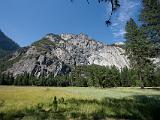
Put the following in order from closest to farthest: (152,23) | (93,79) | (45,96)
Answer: (45,96) < (152,23) < (93,79)

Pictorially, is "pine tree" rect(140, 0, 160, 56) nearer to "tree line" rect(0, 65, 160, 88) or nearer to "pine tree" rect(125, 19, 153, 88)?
"pine tree" rect(125, 19, 153, 88)

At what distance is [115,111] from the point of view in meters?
13.7

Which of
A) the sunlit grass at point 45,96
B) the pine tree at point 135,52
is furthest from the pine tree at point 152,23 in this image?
the pine tree at point 135,52

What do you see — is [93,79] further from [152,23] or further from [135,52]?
[152,23]

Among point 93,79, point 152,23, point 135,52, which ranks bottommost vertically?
point 93,79

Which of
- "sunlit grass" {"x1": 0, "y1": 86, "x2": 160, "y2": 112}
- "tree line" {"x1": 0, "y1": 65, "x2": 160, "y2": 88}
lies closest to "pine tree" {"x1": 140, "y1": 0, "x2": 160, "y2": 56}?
"sunlit grass" {"x1": 0, "y1": 86, "x2": 160, "y2": 112}

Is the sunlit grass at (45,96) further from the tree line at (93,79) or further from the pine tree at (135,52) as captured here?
the tree line at (93,79)

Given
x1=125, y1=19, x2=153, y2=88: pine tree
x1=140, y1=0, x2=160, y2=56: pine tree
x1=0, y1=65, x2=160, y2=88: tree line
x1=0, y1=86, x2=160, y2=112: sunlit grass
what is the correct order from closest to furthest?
x1=0, y1=86, x2=160, y2=112: sunlit grass → x1=140, y1=0, x2=160, y2=56: pine tree → x1=125, y1=19, x2=153, y2=88: pine tree → x1=0, y1=65, x2=160, y2=88: tree line

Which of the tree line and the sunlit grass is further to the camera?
the tree line

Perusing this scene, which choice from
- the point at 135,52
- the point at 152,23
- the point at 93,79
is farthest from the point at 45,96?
the point at 93,79

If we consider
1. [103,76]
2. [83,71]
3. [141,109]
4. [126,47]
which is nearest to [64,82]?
[83,71]

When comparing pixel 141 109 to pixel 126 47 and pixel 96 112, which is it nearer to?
pixel 96 112

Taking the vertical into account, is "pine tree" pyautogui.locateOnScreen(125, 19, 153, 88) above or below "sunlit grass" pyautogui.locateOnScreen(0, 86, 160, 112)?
above

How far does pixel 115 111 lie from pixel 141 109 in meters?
1.52
